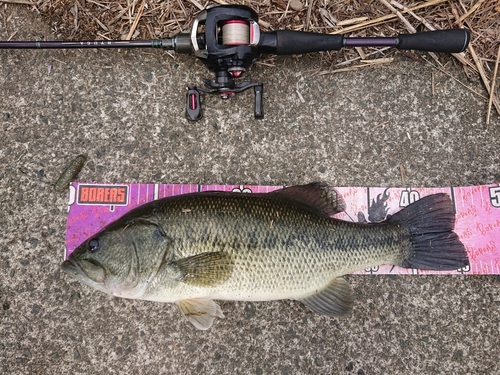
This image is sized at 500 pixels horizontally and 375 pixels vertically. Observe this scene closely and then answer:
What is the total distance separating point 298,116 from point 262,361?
1601 mm

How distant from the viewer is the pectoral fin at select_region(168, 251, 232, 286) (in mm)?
2047

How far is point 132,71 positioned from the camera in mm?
2656

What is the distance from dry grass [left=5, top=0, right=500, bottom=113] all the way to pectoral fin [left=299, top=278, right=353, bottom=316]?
56.7 inches

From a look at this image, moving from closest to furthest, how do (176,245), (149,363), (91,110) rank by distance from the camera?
1. (176,245)
2. (149,363)
3. (91,110)

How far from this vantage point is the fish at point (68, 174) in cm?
254

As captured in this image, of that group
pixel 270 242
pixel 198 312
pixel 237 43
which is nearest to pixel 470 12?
pixel 237 43

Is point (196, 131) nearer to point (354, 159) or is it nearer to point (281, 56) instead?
point (281, 56)

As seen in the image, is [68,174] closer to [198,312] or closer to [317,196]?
[198,312]

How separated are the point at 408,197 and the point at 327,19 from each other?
131 cm

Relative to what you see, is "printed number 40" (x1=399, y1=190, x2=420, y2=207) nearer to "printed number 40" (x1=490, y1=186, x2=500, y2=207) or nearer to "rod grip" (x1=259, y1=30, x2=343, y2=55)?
"printed number 40" (x1=490, y1=186, x2=500, y2=207)

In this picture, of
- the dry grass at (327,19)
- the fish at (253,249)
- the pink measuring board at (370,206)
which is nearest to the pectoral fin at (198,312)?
the fish at (253,249)

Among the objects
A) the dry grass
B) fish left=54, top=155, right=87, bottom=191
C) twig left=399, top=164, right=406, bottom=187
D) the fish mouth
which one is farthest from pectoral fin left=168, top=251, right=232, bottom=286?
the dry grass

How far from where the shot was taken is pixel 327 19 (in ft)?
8.79

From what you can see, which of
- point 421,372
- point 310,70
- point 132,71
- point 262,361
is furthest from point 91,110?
point 421,372
